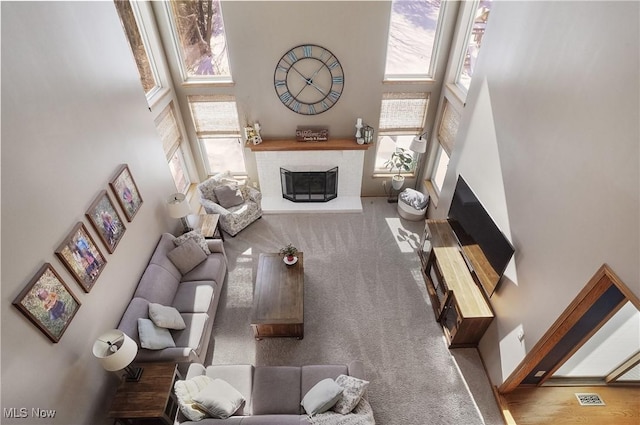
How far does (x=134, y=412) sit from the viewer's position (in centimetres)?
307

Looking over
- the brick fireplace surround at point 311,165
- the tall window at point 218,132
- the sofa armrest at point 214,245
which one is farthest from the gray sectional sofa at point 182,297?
the tall window at point 218,132

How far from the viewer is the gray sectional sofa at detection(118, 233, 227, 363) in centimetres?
354

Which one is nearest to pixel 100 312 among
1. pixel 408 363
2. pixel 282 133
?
pixel 408 363

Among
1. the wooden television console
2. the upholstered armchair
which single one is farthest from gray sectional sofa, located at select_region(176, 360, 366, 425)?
the upholstered armchair

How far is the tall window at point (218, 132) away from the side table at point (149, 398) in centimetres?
399

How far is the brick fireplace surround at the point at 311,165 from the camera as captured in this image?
232 inches

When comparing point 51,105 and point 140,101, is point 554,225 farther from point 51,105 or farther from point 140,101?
point 140,101

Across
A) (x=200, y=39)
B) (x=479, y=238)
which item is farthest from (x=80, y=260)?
(x=479, y=238)

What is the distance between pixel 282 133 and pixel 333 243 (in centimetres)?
217

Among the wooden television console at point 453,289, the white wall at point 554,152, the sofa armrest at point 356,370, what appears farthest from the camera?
the wooden television console at point 453,289

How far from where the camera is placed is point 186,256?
4.54m

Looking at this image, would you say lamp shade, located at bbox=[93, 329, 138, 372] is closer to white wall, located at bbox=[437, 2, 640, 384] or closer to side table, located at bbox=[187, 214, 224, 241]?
side table, located at bbox=[187, 214, 224, 241]

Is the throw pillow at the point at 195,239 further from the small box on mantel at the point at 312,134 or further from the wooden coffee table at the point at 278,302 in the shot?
the small box on mantel at the point at 312,134

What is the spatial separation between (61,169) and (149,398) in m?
2.25
